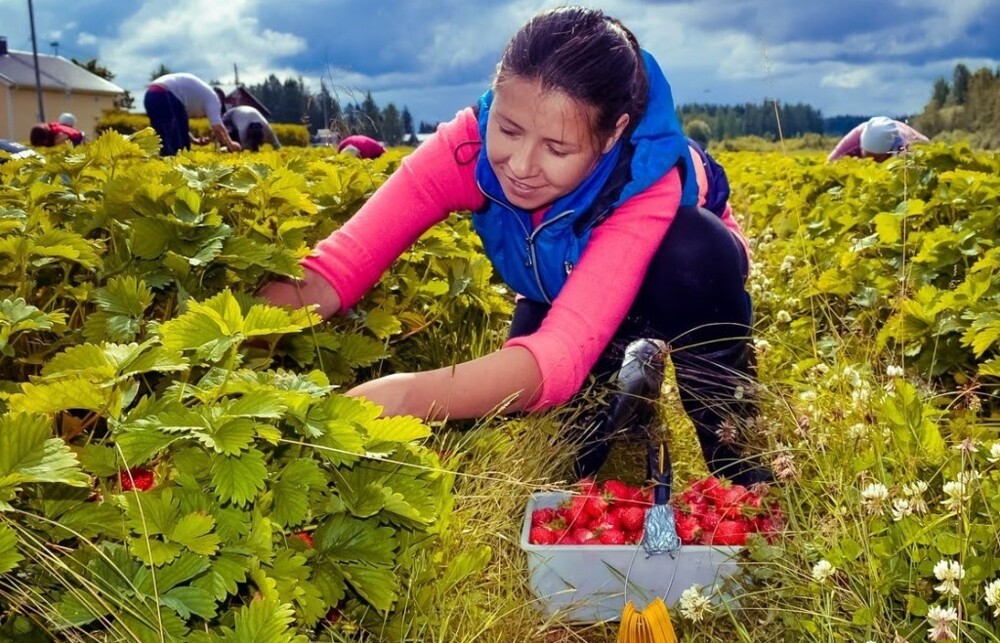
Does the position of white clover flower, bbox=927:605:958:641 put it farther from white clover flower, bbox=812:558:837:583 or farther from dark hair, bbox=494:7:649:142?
dark hair, bbox=494:7:649:142

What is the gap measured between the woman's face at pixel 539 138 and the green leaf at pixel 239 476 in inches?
44.3

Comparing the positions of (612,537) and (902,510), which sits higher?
(902,510)

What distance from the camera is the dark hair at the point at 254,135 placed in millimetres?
13867

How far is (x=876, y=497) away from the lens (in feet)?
5.79

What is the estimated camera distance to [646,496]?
231 centimetres

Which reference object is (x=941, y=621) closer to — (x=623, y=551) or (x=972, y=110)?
(x=623, y=551)

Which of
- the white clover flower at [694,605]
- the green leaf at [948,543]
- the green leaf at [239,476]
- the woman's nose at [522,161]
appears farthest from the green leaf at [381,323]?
the green leaf at [948,543]

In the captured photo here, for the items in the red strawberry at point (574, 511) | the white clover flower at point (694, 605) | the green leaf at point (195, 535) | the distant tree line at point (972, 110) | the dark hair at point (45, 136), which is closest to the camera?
the green leaf at point (195, 535)

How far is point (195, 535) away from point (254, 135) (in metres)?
13.5

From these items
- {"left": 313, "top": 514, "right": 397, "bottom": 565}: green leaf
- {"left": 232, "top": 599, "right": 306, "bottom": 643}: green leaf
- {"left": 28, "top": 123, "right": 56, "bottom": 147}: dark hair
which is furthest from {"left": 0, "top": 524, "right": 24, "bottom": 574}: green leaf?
{"left": 28, "top": 123, "right": 56, "bottom": 147}: dark hair

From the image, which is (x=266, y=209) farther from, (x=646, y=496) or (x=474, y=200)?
(x=646, y=496)

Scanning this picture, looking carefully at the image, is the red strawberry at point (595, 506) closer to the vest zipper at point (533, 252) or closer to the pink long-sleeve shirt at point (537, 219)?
the pink long-sleeve shirt at point (537, 219)

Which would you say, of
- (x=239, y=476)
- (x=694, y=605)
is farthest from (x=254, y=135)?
(x=239, y=476)

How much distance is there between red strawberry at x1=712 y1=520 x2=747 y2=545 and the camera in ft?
6.93
